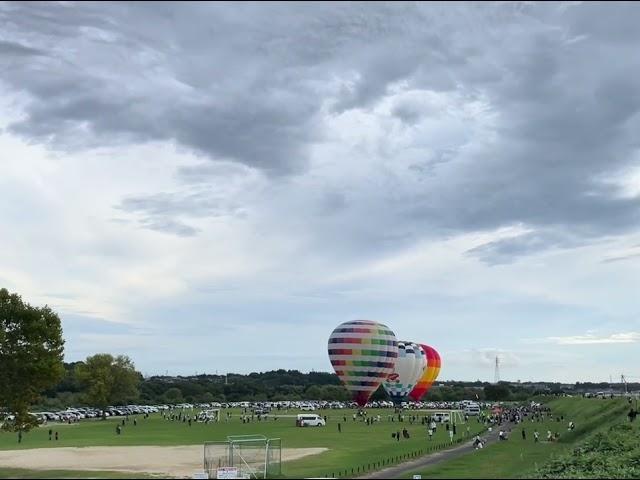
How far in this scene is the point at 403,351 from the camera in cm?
14688

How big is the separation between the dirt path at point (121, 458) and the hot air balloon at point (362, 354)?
5195 cm

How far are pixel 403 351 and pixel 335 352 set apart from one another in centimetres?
2673

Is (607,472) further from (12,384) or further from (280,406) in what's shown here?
(280,406)

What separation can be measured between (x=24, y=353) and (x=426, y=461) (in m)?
32.0

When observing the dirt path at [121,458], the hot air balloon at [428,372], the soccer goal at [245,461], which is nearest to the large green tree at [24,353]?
the dirt path at [121,458]

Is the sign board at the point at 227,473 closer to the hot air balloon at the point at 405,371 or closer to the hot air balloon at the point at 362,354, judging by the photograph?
the hot air balloon at the point at 362,354

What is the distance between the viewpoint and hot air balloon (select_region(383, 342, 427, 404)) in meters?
146

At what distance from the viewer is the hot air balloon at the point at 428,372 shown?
527 feet

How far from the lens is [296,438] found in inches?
3233

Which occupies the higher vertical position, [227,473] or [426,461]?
[227,473]

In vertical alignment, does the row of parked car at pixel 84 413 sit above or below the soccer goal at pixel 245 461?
below

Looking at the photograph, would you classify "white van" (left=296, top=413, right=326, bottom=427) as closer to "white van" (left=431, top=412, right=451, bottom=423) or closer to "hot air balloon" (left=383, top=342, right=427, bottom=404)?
"white van" (left=431, top=412, right=451, bottom=423)

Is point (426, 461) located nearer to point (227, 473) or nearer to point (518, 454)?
point (518, 454)

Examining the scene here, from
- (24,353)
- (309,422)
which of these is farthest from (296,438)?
(24,353)
